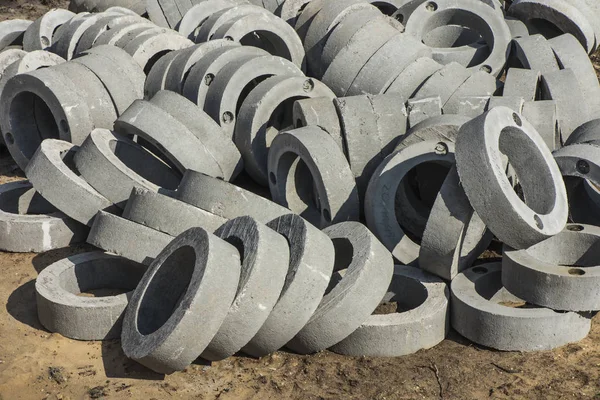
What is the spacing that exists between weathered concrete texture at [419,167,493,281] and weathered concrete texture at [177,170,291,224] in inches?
48.4

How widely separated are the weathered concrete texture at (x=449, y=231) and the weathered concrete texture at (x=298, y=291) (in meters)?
0.85

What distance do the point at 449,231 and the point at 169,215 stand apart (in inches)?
85.2

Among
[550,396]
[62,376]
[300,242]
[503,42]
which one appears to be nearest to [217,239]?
[300,242]

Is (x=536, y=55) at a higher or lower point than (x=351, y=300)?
higher

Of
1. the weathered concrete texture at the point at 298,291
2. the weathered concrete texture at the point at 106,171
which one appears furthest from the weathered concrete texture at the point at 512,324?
the weathered concrete texture at the point at 106,171

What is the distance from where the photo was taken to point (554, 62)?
8672 mm

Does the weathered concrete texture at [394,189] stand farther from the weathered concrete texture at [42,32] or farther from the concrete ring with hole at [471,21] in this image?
the weathered concrete texture at [42,32]

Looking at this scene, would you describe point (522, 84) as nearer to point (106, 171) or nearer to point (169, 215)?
point (169, 215)

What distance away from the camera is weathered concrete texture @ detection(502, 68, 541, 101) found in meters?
7.98

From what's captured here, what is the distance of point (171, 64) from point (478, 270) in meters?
4.14

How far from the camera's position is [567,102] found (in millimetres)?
7848

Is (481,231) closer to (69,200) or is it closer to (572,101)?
(572,101)

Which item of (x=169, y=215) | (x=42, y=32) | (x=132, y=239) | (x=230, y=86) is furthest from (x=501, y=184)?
(x=42, y=32)

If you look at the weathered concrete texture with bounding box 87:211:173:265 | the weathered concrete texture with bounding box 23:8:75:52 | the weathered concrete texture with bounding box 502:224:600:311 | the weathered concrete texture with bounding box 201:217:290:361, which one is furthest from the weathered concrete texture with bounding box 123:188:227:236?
the weathered concrete texture with bounding box 23:8:75:52
